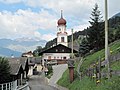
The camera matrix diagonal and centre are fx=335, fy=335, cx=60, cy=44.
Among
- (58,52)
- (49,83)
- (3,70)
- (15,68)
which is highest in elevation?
(58,52)

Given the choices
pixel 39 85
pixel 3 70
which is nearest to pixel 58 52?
pixel 39 85

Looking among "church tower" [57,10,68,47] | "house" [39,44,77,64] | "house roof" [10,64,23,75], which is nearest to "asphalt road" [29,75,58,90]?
"house roof" [10,64,23,75]

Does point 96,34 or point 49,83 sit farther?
point 96,34

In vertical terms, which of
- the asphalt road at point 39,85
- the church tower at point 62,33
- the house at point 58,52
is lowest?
the asphalt road at point 39,85

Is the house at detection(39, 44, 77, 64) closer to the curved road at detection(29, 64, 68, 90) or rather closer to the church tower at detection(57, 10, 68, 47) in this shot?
the church tower at detection(57, 10, 68, 47)

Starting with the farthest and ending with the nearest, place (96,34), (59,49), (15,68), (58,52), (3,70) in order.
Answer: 1. (59,49)
2. (58,52)
3. (96,34)
4. (15,68)
5. (3,70)

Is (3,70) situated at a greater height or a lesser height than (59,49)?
lesser

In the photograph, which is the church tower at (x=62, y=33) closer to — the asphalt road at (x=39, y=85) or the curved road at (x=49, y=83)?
the curved road at (x=49, y=83)

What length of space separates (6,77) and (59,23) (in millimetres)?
80986

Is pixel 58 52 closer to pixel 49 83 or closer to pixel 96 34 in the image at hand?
pixel 96 34

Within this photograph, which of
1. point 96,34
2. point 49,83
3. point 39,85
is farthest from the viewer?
point 96,34

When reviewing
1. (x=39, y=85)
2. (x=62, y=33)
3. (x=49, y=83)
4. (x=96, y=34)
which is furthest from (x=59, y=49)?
(x=39, y=85)

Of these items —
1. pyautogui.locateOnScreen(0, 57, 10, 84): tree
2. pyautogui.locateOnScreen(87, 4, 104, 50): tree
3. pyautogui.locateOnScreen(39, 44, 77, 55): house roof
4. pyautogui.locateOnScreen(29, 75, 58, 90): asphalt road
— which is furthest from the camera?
pyautogui.locateOnScreen(39, 44, 77, 55): house roof

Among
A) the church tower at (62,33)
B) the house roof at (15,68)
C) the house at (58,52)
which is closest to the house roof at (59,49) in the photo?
the house at (58,52)
